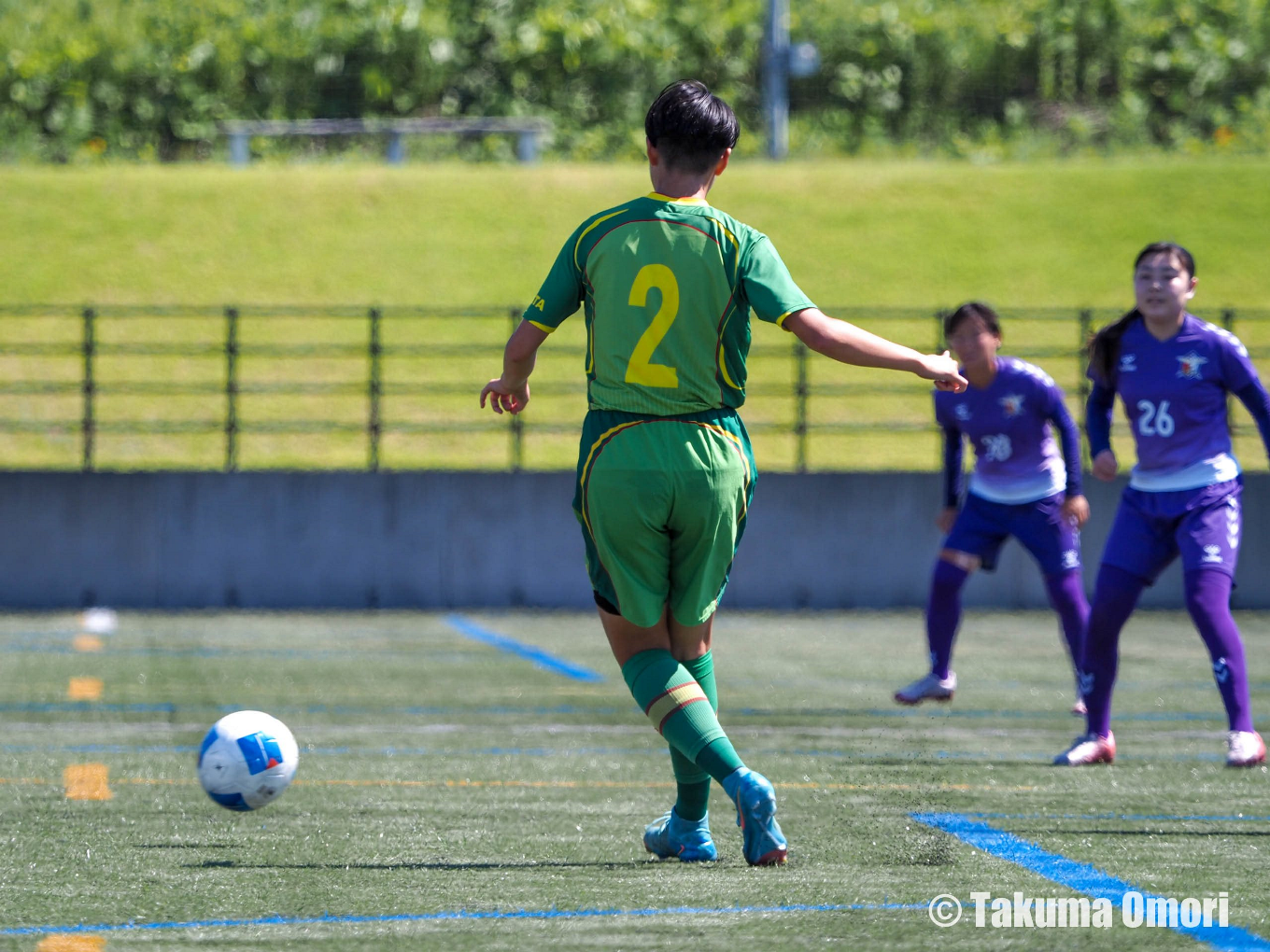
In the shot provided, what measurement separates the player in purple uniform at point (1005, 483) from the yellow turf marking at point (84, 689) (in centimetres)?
392

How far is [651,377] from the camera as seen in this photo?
14.4 ft

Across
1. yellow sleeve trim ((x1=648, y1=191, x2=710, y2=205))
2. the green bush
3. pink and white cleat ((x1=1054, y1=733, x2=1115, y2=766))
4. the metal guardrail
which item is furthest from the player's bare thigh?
the green bush

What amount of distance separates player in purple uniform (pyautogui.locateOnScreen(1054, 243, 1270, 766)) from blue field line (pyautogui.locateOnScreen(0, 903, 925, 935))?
→ 2928 mm

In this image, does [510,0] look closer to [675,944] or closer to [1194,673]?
[1194,673]

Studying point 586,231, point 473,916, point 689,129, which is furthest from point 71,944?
point 689,129

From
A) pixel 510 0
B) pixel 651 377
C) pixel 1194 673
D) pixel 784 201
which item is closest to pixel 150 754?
pixel 651 377

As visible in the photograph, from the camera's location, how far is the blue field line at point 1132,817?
17.2 feet

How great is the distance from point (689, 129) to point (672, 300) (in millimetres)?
440

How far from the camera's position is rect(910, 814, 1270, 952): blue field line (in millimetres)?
3545

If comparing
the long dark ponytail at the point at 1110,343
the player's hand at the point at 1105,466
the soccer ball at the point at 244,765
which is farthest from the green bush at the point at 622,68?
the soccer ball at the point at 244,765

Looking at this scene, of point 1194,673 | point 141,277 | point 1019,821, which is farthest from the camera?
point 141,277

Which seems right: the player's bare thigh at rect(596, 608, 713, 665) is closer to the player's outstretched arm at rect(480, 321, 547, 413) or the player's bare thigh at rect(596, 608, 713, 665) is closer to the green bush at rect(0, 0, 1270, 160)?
the player's outstretched arm at rect(480, 321, 547, 413)

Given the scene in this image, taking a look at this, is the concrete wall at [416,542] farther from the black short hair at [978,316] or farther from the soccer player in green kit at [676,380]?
the soccer player in green kit at [676,380]

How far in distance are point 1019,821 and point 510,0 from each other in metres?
33.1
